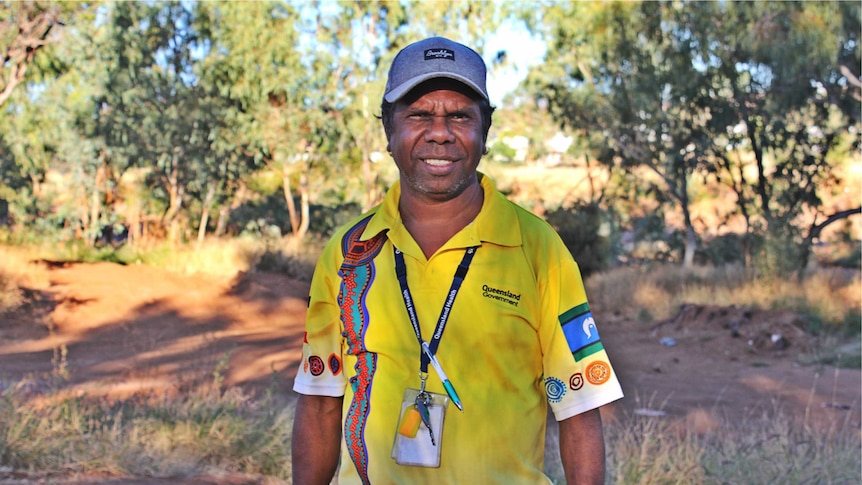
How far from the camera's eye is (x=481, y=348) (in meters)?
2.02

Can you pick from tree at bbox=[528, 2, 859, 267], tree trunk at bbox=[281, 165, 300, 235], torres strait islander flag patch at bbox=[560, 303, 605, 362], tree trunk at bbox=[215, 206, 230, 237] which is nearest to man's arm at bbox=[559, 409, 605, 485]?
torres strait islander flag patch at bbox=[560, 303, 605, 362]

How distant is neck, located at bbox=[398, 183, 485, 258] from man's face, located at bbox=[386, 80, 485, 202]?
0.10ft

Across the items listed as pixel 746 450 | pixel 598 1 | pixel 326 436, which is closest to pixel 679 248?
pixel 598 1

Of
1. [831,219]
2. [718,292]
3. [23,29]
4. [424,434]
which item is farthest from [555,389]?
[23,29]

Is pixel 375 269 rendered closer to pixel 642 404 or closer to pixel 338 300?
pixel 338 300

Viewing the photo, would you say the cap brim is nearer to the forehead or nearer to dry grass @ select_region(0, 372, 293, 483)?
the forehead

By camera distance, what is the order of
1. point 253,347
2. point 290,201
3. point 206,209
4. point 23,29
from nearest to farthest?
1. point 253,347
2. point 23,29
3. point 206,209
4. point 290,201

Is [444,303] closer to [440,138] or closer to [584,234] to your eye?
[440,138]

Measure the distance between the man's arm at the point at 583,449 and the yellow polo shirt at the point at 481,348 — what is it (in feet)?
0.12

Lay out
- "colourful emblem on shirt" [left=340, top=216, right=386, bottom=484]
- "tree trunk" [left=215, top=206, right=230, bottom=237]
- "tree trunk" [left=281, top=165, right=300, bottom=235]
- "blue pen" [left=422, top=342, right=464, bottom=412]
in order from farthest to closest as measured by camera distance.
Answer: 1. "tree trunk" [left=215, top=206, right=230, bottom=237]
2. "tree trunk" [left=281, top=165, right=300, bottom=235]
3. "colourful emblem on shirt" [left=340, top=216, right=386, bottom=484]
4. "blue pen" [left=422, top=342, right=464, bottom=412]

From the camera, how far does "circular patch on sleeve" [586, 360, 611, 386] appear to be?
6.82 ft

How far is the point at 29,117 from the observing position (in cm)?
2212

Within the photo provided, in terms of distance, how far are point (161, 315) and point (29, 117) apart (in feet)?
28.6

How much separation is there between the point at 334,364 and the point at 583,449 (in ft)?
1.98
